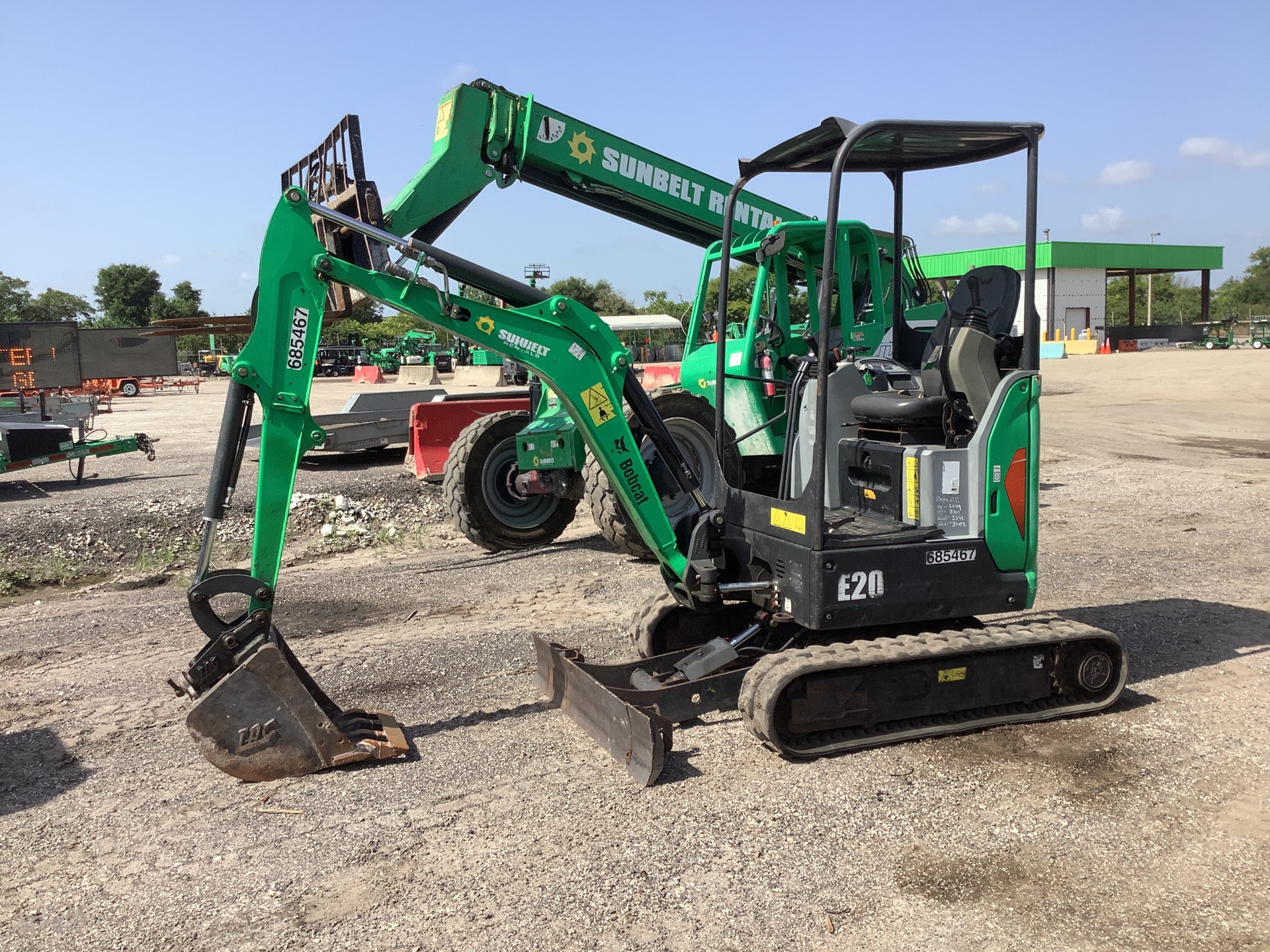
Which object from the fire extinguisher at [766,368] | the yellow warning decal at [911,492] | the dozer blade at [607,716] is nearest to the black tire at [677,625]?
the dozer blade at [607,716]

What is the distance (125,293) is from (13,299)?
7649 mm

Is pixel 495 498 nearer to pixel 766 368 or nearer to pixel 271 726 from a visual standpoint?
pixel 766 368

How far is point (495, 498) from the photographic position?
9.54 m

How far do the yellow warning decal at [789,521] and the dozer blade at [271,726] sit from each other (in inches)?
83.9

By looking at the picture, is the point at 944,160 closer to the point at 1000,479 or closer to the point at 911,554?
the point at 1000,479

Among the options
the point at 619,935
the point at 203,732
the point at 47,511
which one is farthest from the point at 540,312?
the point at 47,511

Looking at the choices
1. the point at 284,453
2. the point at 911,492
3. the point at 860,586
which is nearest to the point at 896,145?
the point at 911,492

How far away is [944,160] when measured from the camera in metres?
5.86

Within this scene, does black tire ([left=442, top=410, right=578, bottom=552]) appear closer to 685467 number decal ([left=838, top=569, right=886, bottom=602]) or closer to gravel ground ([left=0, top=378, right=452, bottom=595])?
gravel ground ([left=0, top=378, right=452, bottom=595])

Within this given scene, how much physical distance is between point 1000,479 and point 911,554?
0.62 m

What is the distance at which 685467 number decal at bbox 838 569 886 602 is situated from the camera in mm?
4707

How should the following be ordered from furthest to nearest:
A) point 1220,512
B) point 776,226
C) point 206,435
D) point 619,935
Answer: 1. point 206,435
2. point 1220,512
3. point 776,226
4. point 619,935

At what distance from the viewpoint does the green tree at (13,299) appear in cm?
7200

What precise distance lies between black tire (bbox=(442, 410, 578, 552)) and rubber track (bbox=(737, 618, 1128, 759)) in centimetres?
499
